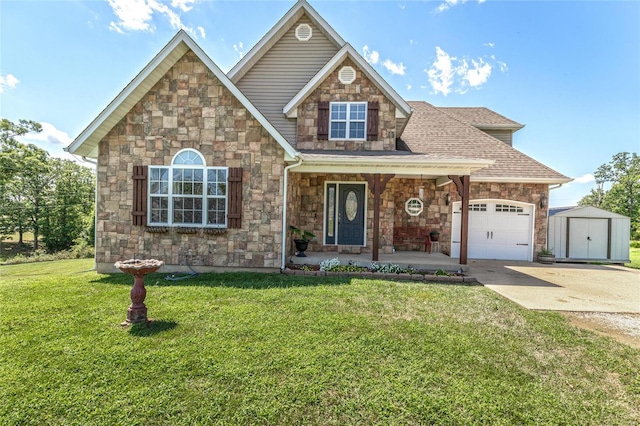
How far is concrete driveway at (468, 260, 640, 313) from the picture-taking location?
518cm

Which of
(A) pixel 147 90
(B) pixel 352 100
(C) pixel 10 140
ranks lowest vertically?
(A) pixel 147 90

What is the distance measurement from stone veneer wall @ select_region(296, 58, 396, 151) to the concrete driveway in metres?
4.83

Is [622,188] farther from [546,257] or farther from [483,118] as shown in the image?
[546,257]

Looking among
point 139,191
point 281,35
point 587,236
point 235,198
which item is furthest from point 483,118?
point 139,191

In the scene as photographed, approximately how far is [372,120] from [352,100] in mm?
949

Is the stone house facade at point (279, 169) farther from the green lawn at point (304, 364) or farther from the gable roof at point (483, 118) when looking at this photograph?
the gable roof at point (483, 118)

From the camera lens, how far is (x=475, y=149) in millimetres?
10570

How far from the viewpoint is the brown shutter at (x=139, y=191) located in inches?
273

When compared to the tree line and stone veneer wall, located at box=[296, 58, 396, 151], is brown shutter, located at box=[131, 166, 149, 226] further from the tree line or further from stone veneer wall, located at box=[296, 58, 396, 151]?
the tree line

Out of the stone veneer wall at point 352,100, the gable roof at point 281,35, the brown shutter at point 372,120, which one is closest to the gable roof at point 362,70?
the stone veneer wall at point 352,100

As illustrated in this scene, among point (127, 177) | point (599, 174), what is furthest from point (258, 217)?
point (599, 174)

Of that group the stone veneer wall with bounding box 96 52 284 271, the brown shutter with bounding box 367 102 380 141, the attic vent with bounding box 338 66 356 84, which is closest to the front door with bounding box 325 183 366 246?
the brown shutter with bounding box 367 102 380 141

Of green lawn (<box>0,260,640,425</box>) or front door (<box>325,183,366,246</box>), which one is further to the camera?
front door (<box>325,183,366,246</box>)

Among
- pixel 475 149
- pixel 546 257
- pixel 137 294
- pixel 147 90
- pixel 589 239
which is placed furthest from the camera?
pixel 589 239
